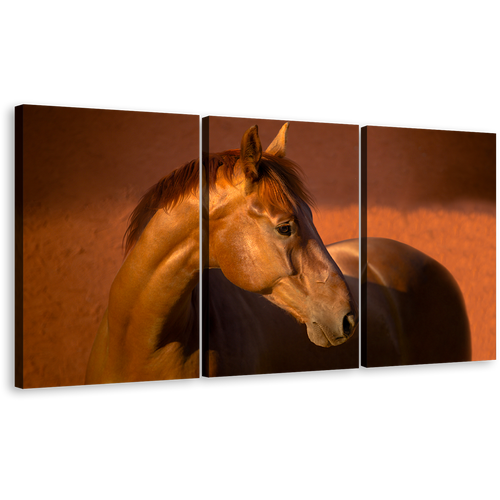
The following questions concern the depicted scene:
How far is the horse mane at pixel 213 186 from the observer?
2.67 metres

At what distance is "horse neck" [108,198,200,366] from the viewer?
2635 mm

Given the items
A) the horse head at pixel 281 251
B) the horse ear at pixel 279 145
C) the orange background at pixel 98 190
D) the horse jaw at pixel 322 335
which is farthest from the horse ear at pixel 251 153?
the horse jaw at pixel 322 335

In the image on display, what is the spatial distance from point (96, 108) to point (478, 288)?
2.59 m

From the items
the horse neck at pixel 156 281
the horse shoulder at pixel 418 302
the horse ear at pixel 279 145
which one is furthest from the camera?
the horse shoulder at pixel 418 302

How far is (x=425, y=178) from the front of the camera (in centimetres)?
364

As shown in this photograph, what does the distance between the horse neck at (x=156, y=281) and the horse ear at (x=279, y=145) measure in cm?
49

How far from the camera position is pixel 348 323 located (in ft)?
8.84

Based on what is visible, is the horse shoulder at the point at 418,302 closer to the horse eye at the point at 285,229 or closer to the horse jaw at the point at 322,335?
the horse jaw at the point at 322,335

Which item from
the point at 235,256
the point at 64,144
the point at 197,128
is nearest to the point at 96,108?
the point at 64,144

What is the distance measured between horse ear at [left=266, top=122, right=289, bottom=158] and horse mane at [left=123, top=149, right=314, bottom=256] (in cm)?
9

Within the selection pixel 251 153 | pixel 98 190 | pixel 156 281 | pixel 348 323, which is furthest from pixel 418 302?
pixel 98 190

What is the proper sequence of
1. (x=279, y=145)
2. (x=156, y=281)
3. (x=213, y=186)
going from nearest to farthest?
(x=156, y=281), (x=213, y=186), (x=279, y=145)

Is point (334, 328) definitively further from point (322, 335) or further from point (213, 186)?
point (213, 186)

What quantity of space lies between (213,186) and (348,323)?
90 centimetres
